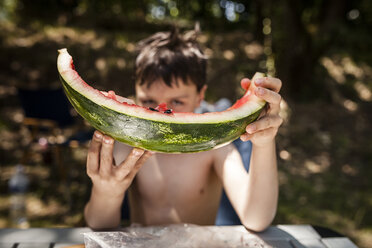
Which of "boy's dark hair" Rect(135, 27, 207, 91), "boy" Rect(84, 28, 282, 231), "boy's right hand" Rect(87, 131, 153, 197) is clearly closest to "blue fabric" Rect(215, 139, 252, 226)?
"boy" Rect(84, 28, 282, 231)

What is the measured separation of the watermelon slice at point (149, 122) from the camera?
1.12 metres

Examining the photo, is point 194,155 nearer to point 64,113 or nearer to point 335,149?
point 64,113

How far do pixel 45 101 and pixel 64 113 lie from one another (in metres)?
0.42

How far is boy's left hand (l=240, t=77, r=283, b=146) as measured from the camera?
1.30 metres

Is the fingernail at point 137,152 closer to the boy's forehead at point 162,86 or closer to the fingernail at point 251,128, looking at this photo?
the fingernail at point 251,128

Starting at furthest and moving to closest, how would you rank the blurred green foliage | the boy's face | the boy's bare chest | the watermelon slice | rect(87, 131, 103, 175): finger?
the blurred green foliage
the boy's bare chest
the boy's face
rect(87, 131, 103, 175): finger
the watermelon slice

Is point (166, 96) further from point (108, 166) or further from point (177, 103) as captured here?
point (108, 166)

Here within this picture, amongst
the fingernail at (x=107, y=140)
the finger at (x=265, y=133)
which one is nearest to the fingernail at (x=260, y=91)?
the finger at (x=265, y=133)

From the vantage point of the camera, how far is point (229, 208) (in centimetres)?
233

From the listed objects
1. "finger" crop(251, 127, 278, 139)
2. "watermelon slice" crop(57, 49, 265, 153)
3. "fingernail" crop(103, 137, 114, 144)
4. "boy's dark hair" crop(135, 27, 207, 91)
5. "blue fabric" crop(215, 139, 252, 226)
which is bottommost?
"blue fabric" crop(215, 139, 252, 226)

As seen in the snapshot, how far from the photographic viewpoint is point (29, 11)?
10125 mm

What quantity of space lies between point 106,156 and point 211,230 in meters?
0.61

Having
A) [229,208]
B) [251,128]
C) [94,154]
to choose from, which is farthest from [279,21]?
[94,154]

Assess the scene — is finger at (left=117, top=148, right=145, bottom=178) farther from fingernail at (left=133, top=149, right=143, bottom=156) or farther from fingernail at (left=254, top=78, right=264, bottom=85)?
fingernail at (left=254, top=78, right=264, bottom=85)
